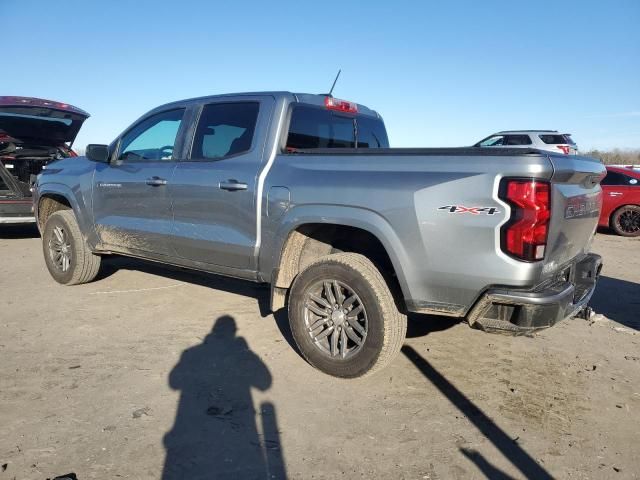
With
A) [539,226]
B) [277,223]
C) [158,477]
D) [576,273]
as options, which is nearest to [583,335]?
[576,273]

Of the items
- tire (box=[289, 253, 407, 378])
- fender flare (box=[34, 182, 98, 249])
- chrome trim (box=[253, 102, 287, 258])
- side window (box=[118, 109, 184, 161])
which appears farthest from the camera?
fender flare (box=[34, 182, 98, 249])

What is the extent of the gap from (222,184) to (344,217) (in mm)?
1135

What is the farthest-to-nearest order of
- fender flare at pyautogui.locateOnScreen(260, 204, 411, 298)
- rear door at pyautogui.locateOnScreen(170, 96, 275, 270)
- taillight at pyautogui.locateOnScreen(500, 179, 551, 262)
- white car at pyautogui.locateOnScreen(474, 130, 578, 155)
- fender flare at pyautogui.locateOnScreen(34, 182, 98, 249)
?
white car at pyautogui.locateOnScreen(474, 130, 578, 155) → fender flare at pyautogui.locateOnScreen(34, 182, 98, 249) → rear door at pyautogui.locateOnScreen(170, 96, 275, 270) → fender flare at pyautogui.locateOnScreen(260, 204, 411, 298) → taillight at pyautogui.locateOnScreen(500, 179, 551, 262)

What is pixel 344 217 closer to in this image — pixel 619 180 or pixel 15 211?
pixel 15 211

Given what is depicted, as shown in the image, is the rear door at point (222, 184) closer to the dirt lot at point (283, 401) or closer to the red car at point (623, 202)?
the dirt lot at point (283, 401)

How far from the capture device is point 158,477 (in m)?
2.33

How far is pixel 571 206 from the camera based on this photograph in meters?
2.91

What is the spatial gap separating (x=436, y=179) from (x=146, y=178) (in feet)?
9.13

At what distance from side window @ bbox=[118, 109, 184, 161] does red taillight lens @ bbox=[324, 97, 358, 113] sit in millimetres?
1324

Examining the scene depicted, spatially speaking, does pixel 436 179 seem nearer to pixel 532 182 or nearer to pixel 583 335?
pixel 532 182

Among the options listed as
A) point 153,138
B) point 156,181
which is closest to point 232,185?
point 156,181

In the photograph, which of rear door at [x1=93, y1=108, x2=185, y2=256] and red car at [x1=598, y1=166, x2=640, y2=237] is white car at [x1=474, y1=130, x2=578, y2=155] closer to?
red car at [x1=598, y1=166, x2=640, y2=237]

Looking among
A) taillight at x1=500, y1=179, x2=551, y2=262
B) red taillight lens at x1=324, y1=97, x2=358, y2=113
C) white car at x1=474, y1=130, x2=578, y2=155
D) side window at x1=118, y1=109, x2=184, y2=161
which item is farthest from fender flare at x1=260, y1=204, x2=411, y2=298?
white car at x1=474, y1=130, x2=578, y2=155

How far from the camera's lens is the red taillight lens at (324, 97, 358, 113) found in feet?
13.5
